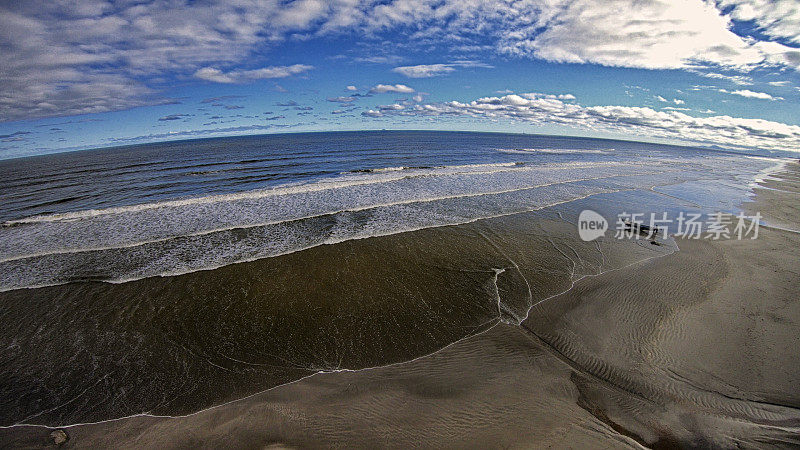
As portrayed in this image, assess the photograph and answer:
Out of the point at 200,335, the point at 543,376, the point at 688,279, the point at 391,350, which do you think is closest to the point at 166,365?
the point at 200,335

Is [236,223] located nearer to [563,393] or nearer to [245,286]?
[245,286]

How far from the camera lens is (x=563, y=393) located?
488cm

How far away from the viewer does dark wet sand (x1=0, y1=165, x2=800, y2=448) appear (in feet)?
13.8

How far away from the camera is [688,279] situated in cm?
869

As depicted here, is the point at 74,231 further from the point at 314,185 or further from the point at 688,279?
the point at 688,279

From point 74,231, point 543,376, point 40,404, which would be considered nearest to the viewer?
point 40,404

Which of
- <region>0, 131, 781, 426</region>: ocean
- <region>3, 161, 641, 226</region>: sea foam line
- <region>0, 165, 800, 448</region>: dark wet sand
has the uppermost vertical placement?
<region>3, 161, 641, 226</region>: sea foam line

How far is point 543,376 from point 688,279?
694 centimetres
